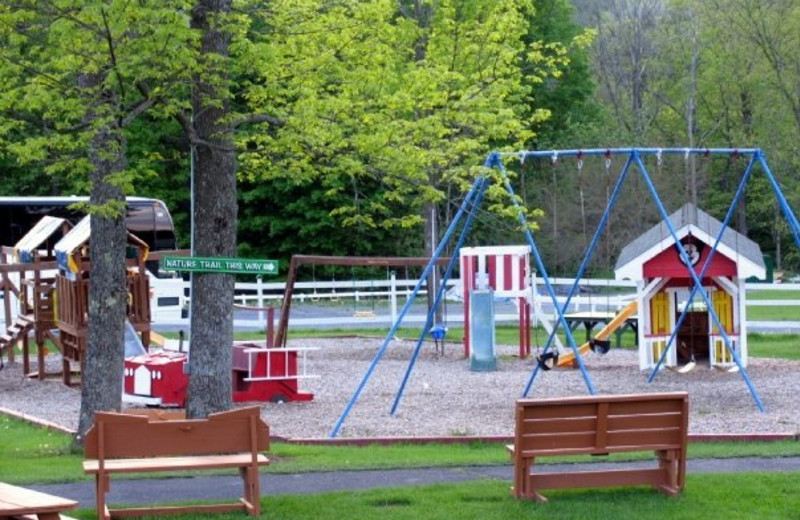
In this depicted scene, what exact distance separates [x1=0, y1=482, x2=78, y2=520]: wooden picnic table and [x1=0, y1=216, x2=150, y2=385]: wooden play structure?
11575 mm

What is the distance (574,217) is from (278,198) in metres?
13.5

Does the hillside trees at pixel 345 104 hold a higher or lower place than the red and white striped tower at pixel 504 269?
higher

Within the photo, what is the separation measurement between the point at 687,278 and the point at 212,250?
34.5ft

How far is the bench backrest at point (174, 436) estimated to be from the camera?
358 inches

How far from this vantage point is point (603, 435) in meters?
9.88

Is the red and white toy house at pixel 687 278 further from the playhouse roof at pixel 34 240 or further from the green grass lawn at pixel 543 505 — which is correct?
the green grass lawn at pixel 543 505

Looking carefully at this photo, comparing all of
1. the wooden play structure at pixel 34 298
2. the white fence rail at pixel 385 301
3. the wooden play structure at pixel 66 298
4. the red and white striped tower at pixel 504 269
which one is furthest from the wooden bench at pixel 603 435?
the wooden play structure at pixel 34 298

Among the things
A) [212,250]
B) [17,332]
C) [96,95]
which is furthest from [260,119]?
[17,332]

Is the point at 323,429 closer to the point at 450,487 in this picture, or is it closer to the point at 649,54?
the point at 450,487

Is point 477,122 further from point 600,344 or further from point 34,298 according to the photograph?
point 34,298

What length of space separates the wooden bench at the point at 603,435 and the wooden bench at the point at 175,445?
6.33ft

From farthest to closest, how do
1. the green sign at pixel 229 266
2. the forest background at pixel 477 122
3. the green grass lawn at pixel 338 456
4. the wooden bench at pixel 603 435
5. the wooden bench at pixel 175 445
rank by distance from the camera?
1. the forest background at pixel 477 122
2. the green sign at pixel 229 266
3. the green grass lawn at pixel 338 456
4. the wooden bench at pixel 603 435
5. the wooden bench at pixel 175 445

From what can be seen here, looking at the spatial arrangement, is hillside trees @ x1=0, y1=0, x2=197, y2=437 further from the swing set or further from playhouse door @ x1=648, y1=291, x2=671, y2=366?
playhouse door @ x1=648, y1=291, x2=671, y2=366

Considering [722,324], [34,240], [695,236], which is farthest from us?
[34,240]
